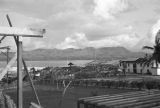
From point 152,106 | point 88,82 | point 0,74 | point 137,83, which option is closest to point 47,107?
point 152,106

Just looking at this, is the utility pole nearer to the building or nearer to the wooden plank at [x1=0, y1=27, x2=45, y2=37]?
the wooden plank at [x1=0, y1=27, x2=45, y2=37]

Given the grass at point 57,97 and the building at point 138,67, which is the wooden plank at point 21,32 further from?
the building at point 138,67

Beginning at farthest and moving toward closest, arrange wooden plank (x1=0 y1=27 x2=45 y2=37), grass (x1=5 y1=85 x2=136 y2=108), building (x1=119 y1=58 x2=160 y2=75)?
1. building (x1=119 y1=58 x2=160 y2=75)
2. grass (x1=5 y1=85 x2=136 y2=108)
3. wooden plank (x1=0 y1=27 x2=45 y2=37)

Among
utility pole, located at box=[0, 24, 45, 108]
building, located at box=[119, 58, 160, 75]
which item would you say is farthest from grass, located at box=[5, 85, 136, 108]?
building, located at box=[119, 58, 160, 75]

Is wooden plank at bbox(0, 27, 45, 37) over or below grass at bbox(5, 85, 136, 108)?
over

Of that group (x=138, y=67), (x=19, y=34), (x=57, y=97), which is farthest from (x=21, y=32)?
(x=138, y=67)

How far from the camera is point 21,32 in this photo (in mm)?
5320

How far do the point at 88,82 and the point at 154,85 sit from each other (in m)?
12.1

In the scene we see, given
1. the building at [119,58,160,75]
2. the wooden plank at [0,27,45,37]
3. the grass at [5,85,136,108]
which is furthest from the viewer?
the building at [119,58,160,75]

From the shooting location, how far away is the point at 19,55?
536 centimetres

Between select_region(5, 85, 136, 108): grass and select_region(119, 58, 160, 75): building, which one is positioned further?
select_region(119, 58, 160, 75): building

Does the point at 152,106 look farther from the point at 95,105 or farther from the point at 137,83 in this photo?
the point at 137,83

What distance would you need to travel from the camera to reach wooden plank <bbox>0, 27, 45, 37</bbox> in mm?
5168

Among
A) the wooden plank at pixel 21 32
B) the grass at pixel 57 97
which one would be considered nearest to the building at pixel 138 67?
the grass at pixel 57 97
